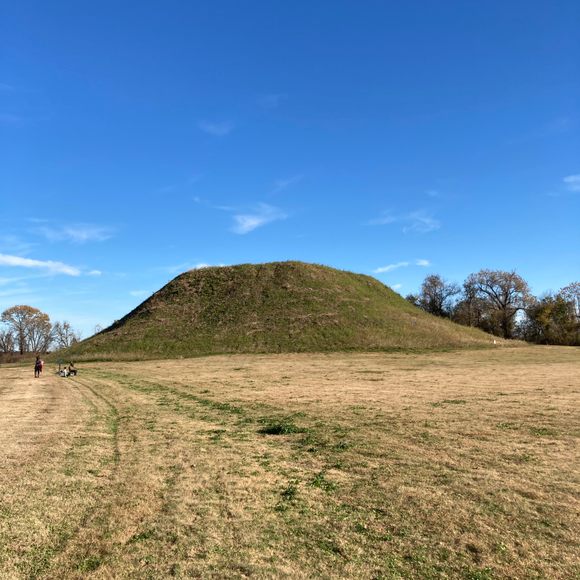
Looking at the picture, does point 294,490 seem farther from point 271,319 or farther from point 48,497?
point 271,319

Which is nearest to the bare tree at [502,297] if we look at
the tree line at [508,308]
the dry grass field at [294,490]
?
the tree line at [508,308]

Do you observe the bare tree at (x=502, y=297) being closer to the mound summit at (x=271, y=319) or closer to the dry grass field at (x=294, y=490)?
the mound summit at (x=271, y=319)

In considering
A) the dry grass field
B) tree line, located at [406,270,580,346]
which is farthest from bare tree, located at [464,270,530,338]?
the dry grass field

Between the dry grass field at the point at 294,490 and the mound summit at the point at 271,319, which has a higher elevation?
the mound summit at the point at 271,319

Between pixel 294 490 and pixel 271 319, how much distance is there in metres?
56.9

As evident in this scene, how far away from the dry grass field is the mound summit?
39531 millimetres

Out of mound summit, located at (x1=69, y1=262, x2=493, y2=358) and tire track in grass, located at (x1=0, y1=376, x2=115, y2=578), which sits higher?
mound summit, located at (x1=69, y1=262, x2=493, y2=358)

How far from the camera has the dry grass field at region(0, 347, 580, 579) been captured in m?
5.75

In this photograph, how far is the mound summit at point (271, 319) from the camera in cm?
5738

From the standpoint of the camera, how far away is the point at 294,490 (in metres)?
8.39

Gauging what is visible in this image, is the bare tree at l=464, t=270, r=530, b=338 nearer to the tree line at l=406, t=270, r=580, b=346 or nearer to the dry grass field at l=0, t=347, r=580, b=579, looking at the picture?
the tree line at l=406, t=270, r=580, b=346

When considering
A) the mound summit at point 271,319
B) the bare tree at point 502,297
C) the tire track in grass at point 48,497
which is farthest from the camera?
the bare tree at point 502,297

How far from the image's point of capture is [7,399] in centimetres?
2138

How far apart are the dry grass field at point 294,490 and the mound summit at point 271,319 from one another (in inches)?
1556
